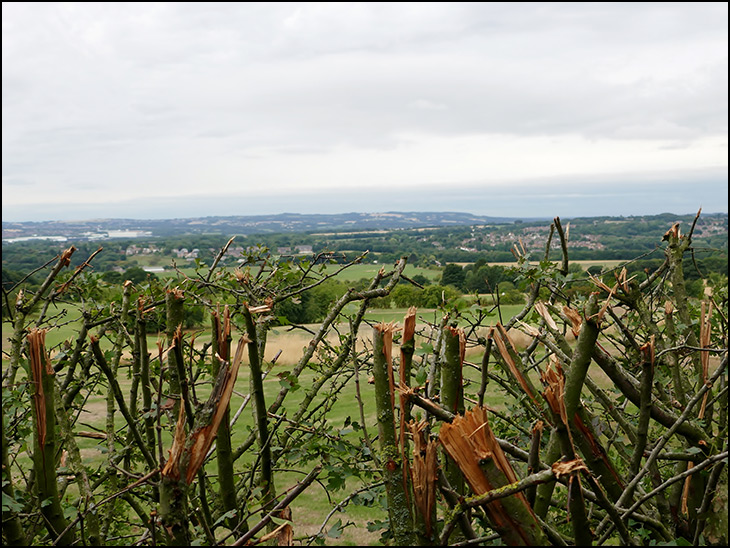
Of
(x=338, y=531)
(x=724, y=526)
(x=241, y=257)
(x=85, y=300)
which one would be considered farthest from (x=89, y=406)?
(x=724, y=526)

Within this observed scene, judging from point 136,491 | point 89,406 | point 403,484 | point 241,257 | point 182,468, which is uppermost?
point 241,257

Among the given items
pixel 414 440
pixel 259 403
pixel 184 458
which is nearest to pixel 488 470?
pixel 414 440

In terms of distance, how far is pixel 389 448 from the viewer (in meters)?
1.62

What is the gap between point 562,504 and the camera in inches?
86.0

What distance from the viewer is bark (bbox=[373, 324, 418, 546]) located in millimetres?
1562

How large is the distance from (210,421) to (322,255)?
2.40m

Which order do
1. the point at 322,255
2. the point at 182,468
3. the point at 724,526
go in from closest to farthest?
the point at 182,468
the point at 724,526
the point at 322,255

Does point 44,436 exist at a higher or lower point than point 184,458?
lower

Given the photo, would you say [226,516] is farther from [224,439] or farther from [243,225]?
[243,225]

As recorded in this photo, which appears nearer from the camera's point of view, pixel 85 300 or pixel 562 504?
pixel 562 504

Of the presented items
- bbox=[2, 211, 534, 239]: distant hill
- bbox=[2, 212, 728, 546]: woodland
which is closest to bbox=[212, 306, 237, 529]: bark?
bbox=[2, 212, 728, 546]: woodland

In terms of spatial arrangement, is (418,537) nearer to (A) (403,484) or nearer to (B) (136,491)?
(A) (403,484)

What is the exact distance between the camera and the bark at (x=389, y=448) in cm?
156

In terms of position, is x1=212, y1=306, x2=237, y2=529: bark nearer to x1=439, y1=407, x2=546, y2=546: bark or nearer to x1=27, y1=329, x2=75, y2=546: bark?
x1=27, y1=329, x2=75, y2=546: bark
